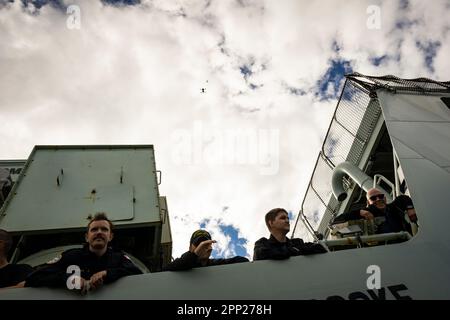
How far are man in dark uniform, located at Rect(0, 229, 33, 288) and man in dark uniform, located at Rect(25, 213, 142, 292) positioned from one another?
234 millimetres

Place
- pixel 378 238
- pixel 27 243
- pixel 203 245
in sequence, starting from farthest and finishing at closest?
pixel 27 243 < pixel 378 238 < pixel 203 245

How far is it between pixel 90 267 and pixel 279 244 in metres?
1.62

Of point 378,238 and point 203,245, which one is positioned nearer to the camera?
point 203,245

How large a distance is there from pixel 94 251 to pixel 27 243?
2.27 meters

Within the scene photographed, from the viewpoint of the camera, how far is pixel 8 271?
242cm

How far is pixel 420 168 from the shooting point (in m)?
3.77

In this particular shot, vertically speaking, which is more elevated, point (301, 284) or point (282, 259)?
point (282, 259)

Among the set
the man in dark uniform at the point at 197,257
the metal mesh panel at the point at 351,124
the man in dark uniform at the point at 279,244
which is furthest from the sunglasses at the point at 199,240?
the metal mesh panel at the point at 351,124

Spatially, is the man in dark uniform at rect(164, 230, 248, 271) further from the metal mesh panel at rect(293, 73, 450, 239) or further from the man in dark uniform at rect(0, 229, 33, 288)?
the metal mesh panel at rect(293, 73, 450, 239)

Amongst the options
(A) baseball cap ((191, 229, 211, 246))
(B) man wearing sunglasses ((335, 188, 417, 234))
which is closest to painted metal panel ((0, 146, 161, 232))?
(A) baseball cap ((191, 229, 211, 246))

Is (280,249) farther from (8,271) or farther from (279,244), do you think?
(8,271)

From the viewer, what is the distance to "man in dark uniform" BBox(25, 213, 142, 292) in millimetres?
2078
